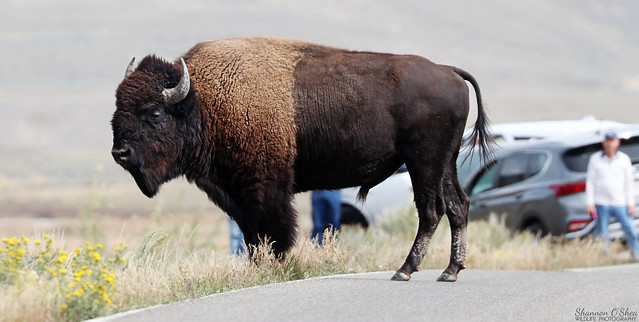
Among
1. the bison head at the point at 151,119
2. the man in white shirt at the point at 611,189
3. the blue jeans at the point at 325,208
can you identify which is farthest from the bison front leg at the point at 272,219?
the man in white shirt at the point at 611,189

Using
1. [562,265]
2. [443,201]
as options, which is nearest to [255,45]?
[443,201]

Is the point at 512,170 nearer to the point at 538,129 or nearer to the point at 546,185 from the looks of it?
the point at 546,185

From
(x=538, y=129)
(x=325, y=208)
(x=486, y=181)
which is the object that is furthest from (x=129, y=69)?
(x=538, y=129)

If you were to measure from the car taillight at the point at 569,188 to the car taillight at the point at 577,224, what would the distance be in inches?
17.4

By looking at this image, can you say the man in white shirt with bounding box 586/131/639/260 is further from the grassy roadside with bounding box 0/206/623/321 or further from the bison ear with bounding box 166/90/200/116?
the bison ear with bounding box 166/90/200/116

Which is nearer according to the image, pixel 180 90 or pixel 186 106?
pixel 180 90

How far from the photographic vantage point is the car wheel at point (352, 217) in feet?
67.5

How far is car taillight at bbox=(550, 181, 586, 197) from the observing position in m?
16.8

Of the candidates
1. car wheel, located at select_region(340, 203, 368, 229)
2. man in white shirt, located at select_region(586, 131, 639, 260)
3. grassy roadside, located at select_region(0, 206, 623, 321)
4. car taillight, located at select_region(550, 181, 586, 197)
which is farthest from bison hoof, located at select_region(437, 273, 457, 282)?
car wheel, located at select_region(340, 203, 368, 229)

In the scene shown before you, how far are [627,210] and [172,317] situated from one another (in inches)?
412

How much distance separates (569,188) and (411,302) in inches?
330

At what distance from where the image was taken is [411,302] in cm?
905

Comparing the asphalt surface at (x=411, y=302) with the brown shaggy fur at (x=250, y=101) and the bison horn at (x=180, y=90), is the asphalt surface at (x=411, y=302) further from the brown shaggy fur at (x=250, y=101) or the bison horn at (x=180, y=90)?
the bison horn at (x=180, y=90)

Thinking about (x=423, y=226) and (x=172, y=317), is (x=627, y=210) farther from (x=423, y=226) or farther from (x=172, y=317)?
(x=172, y=317)
